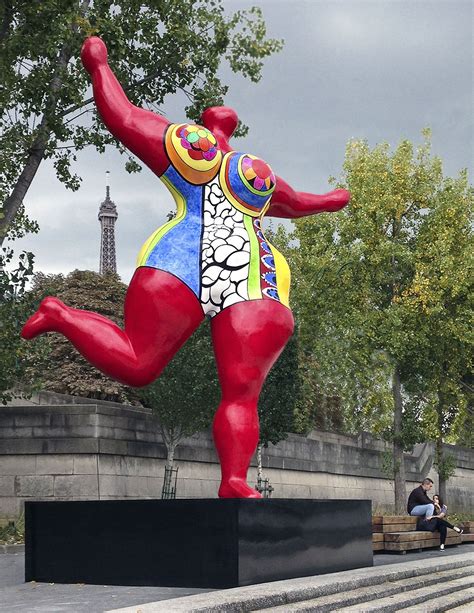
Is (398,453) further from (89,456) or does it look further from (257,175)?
(257,175)

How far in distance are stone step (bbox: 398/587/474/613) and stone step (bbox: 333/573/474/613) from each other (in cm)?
3

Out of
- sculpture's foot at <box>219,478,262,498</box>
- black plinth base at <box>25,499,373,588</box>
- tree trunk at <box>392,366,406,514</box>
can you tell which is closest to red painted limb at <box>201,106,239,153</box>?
sculpture's foot at <box>219,478,262,498</box>

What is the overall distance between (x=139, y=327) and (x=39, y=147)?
26.0ft

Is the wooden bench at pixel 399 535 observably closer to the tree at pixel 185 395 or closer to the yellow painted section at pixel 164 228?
the tree at pixel 185 395

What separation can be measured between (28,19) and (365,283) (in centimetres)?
1181

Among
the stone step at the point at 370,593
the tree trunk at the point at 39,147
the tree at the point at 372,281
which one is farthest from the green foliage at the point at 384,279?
the stone step at the point at 370,593

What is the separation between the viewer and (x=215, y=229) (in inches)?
320

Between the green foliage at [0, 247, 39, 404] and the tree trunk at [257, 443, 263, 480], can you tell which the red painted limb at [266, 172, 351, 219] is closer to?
the green foliage at [0, 247, 39, 404]

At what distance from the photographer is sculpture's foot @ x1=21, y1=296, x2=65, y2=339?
782 cm

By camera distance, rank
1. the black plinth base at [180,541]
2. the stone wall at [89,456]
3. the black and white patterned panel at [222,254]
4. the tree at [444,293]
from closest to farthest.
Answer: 1. the black plinth base at [180,541]
2. the black and white patterned panel at [222,254]
3. the stone wall at [89,456]
4. the tree at [444,293]

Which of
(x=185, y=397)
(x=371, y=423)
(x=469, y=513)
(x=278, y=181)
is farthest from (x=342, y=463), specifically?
(x=278, y=181)

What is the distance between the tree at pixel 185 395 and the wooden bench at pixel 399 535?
4504 mm

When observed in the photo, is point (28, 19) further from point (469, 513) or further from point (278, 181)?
point (469, 513)

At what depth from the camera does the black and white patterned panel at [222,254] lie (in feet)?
25.9
